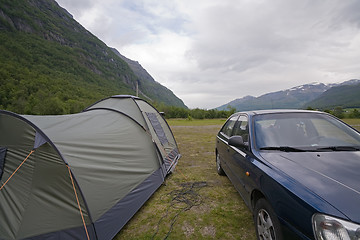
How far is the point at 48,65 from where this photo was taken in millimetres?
83812

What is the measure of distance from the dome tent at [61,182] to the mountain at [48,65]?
1859 inches

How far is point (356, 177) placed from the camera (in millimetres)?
1663

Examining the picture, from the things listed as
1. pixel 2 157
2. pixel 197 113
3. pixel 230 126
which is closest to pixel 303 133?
pixel 230 126

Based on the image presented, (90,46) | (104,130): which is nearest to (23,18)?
(90,46)

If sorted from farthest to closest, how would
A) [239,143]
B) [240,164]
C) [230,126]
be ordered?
[230,126] < [240,164] < [239,143]

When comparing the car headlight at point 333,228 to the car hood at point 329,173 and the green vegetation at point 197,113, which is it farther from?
the green vegetation at point 197,113

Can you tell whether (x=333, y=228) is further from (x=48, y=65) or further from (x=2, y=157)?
(x=48, y=65)

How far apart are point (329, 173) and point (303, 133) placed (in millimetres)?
1159

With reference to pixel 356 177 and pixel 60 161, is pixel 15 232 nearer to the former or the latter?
pixel 60 161

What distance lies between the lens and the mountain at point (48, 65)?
46.8m

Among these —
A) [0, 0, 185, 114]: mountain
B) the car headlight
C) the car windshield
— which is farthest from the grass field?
[0, 0, 185, 114]: mountain

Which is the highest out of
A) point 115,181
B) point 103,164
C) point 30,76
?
point 30,76

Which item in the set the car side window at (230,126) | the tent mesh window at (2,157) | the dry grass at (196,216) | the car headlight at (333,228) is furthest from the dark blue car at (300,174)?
the tent mesh window at (2,157)

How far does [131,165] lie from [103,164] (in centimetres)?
70
